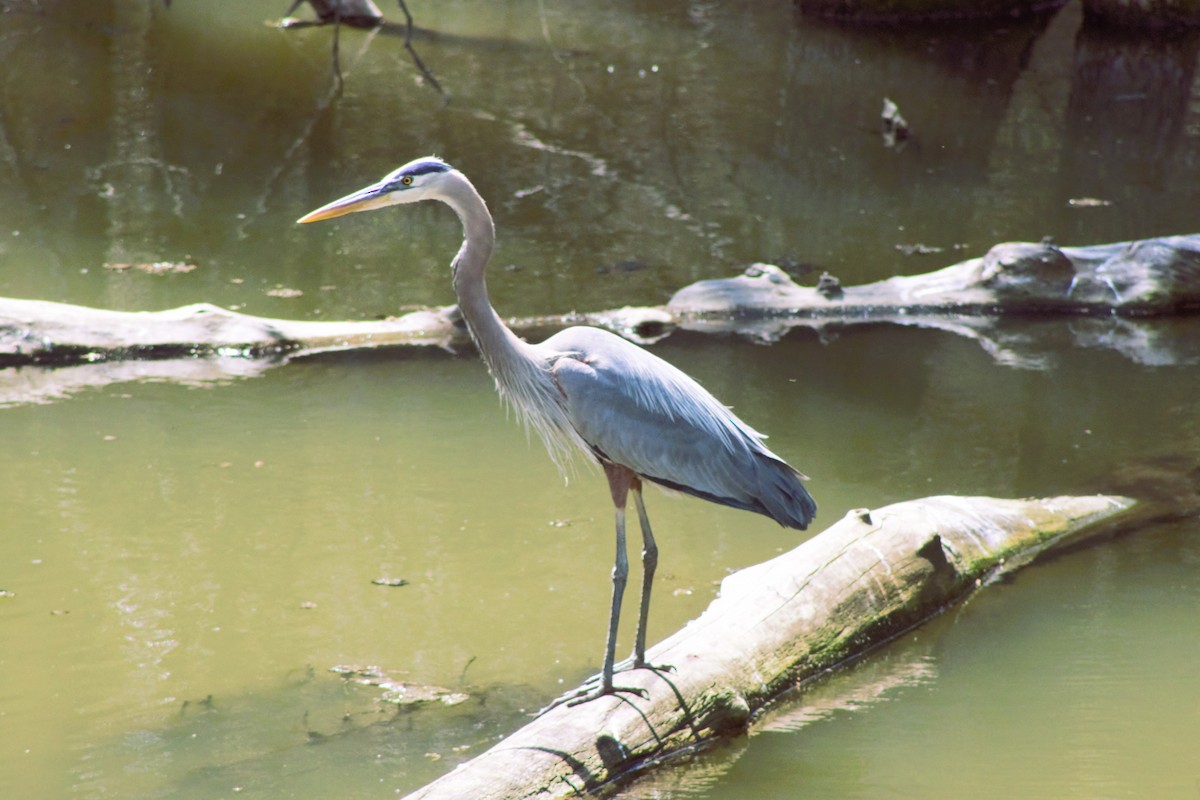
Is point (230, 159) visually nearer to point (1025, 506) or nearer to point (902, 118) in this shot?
point (902, 118)

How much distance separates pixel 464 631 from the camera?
4.86 metres

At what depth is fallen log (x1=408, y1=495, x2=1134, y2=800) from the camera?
3.67 metres

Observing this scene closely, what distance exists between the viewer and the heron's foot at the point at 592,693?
395 centimetres

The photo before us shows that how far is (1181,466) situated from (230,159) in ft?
26.8

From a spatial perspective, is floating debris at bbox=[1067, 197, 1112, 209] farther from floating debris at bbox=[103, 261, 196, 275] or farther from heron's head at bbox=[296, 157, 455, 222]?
heron's head at bbox=[296, 157, 455, 222]

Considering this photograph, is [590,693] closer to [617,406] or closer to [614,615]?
[614,615]

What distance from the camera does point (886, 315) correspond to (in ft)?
27.7

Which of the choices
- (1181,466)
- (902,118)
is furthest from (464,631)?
(902,118)

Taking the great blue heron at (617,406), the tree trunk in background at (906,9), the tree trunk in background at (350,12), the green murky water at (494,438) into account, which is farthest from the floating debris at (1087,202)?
the tree trunk in background at (350,12)

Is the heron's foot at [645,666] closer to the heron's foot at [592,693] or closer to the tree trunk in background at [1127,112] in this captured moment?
the heron's foot at [592,693]

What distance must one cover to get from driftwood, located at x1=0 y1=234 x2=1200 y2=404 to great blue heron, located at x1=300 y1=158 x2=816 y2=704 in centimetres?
340

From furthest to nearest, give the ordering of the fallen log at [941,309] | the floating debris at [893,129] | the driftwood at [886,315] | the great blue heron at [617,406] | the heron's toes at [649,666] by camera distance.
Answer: the floating debris at [893,129] < the fallen log at [941,309] < the driftwood at [886,315] < the great blue heron at [617,406] < the heron's toes at [649,666]

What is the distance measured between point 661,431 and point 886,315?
4589 millimetres

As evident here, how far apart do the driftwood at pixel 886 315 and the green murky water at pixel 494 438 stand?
0.15m
